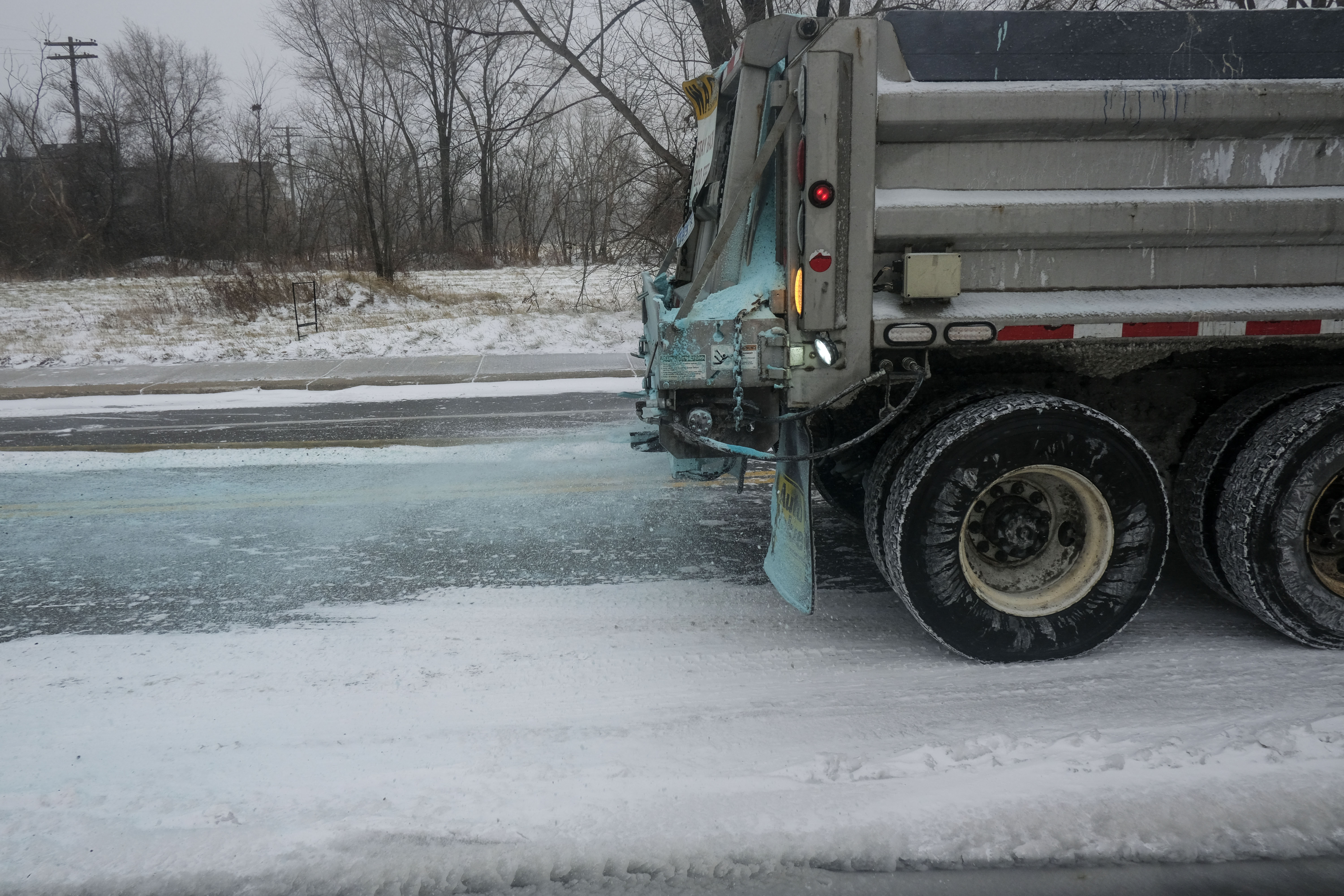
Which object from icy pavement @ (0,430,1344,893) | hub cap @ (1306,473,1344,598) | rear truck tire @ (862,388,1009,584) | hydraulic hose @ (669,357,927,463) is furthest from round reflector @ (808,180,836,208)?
hub cap @ (1306,473,1344,598)

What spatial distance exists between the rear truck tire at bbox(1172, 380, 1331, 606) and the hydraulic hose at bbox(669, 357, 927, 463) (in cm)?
124

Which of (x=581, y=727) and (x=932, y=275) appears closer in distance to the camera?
(x=581, y=727)

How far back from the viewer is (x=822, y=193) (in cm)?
340

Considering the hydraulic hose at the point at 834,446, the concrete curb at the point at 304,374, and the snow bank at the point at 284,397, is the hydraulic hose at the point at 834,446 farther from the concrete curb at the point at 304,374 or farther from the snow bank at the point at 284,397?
the concrete curb at the point at 304,374

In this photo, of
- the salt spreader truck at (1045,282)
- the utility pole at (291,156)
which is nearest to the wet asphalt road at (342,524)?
the salt spreader truck at (1045,282)

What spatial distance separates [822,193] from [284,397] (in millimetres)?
8581

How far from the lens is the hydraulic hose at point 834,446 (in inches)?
140

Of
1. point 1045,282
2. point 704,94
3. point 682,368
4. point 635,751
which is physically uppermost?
point 704,94

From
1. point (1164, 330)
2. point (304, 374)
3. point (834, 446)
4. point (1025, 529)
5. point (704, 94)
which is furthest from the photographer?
point (304, 374)

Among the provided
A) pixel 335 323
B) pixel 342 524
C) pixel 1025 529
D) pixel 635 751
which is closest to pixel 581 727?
pixel 635 751

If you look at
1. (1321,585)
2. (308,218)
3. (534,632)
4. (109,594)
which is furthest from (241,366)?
(308,218)

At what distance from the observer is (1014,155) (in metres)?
3.44

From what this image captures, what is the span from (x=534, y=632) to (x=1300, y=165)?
11.7 ft

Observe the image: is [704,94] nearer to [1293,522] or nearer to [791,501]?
[791,501]
